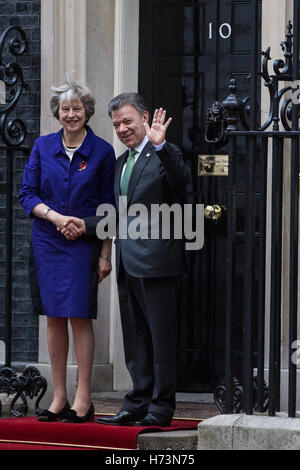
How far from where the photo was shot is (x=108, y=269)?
693 centimetres

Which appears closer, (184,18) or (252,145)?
(252,145)

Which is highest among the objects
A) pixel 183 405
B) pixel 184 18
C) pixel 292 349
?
Result: pixel 184 18

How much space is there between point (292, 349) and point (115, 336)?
2.61 m

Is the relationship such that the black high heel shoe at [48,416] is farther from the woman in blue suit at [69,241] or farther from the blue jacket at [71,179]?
the blue jacket at [71,179]

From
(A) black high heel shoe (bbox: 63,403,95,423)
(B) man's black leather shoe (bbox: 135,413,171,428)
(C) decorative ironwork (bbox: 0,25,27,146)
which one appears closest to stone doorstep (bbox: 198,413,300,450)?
(B) man's black leather shoe (bbox: 135,413,171,428)

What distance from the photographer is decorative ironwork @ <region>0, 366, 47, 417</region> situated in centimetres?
756

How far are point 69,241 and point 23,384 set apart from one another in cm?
119

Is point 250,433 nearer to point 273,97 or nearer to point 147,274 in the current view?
point 147,274

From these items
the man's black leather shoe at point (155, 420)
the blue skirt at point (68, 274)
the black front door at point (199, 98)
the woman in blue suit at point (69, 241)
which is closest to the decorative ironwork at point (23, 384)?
the woman in blue suit at point (69, 241)

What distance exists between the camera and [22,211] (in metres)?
8.38
